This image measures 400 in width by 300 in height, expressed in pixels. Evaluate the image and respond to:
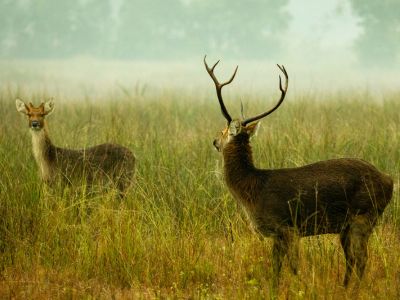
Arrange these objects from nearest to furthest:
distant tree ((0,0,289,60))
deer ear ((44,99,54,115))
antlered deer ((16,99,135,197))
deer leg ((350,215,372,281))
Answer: deer leg ((350,215,372,281)) → antlered deer ((16,99,135,197)) → deer ear ((44,99,54,115)) → distant tree ((0,0,289,60))

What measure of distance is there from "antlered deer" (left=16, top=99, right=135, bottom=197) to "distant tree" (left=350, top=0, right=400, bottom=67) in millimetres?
35579

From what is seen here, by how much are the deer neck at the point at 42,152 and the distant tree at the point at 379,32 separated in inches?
1410

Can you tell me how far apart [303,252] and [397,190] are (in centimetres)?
241

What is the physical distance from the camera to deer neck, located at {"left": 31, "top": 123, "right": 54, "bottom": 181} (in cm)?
815

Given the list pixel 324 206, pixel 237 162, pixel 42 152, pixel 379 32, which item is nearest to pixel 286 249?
pixel 324 206

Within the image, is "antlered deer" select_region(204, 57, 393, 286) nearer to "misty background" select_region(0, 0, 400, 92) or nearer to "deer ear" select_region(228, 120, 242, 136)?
"deer ear" select_region(228, 120, 242, 136)

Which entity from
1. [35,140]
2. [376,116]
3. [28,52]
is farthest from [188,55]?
[35,140]

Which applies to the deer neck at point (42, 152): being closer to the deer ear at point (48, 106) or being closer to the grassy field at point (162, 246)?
the grassy field at point (162, 246)

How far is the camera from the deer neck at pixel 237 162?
569 centimetres

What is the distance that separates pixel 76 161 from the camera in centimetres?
825

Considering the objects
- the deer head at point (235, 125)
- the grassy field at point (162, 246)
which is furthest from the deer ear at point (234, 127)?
the grassy field at point (162, 246)

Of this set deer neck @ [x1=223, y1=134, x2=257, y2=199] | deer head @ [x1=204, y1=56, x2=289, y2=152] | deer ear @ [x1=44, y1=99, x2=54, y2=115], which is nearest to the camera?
deer head @ [x1=204, y1=56, x2=289, y2=152]

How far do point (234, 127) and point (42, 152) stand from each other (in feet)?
10.8

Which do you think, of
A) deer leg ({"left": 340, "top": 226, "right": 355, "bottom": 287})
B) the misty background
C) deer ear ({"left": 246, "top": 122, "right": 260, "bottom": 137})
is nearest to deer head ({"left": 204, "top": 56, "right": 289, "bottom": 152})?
deer ear ({"left": 246, "top": 122, "right": 260, "bottom": 137})
